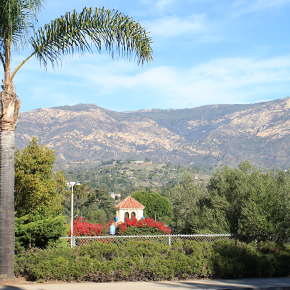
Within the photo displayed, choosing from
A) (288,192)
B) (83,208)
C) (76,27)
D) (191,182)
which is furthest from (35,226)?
(83,208)

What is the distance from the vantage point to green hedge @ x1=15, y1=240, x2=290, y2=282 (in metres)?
7.47

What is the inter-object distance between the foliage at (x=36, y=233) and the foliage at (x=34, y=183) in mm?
1097

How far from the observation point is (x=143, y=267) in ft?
25.1

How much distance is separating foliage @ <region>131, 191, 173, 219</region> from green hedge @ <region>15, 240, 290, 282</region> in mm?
73327

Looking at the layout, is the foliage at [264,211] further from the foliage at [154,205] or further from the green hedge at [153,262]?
the foliage at [154,205]

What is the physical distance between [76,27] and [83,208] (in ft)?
237

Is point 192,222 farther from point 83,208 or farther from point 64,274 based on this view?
point 83,208

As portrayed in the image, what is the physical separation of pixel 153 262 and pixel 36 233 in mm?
3123

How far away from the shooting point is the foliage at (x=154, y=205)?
81312mm

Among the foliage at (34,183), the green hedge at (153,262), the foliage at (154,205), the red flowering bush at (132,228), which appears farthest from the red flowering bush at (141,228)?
the foliage at (154,205)

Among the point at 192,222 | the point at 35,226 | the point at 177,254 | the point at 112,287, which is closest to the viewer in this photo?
the point at 112,287

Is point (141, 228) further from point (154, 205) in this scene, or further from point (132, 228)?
point (154, 205)

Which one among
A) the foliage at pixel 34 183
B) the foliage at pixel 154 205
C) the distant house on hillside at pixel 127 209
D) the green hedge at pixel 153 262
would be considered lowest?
the foliage at pixel 154 205

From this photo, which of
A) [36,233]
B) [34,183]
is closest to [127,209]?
[34,183]
